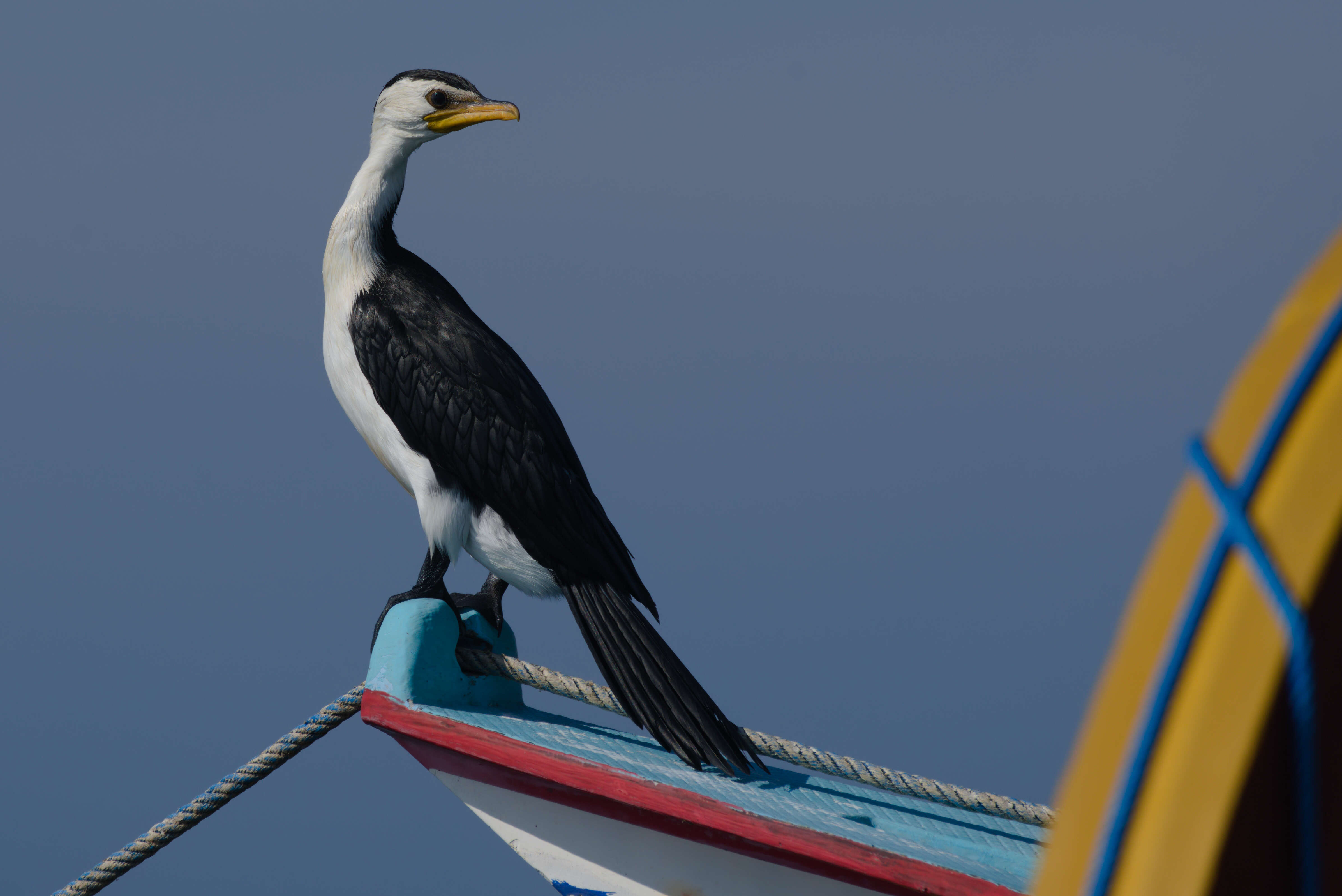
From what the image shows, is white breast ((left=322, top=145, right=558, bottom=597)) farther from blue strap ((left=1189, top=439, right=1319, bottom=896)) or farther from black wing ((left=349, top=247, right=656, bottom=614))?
blue strap ((left=1189, top=439, right=1319, bottom=896))

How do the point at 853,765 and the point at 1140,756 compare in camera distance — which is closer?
the point at 1140,756

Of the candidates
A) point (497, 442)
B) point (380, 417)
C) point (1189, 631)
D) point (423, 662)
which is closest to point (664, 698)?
point (423, 662)

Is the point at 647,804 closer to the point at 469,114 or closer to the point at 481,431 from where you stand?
the point at 481,431

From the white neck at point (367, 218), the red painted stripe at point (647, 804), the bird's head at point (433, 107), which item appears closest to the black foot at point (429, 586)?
the red painted stripe at point (647, 804)

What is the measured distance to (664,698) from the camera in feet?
9.22

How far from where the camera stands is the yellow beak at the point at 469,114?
10.8 ft

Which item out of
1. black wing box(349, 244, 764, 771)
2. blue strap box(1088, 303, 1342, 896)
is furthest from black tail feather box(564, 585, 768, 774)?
blue strap box(1088, 303, 1342, 896)

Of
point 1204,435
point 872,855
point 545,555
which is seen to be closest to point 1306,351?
point 1204,435

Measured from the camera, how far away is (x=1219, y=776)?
0.78 metres

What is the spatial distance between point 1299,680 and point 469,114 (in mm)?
2939

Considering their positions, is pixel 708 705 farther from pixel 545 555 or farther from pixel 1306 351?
pixel 1306 351

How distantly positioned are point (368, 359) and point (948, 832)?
1.92 m

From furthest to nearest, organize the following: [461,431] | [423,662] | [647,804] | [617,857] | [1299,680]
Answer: [461,431], [423,662], [617,857], [647,804], [1299,680]

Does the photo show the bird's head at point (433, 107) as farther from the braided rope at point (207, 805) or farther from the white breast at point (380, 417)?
the braided rope at point (207, 805)
